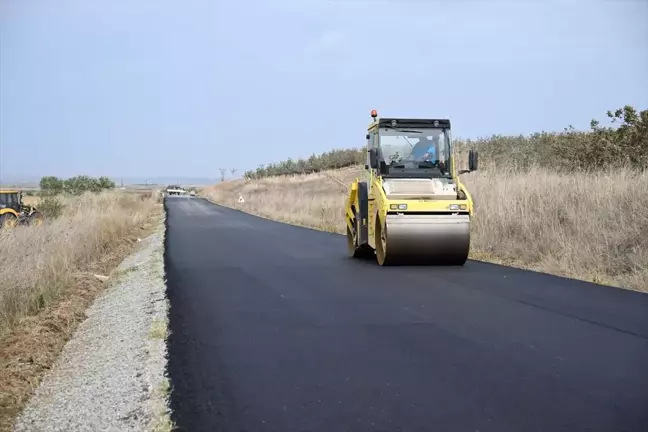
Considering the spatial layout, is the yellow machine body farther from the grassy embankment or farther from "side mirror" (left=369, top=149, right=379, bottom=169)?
"side mirror" (left=369, top=149, right=379, bottom=169)

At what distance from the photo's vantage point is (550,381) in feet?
17.2

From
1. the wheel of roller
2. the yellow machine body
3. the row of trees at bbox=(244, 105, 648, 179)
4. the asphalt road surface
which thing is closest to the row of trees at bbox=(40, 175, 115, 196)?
the yellow machine body

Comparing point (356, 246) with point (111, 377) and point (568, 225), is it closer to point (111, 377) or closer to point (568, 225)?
point (568, 225)

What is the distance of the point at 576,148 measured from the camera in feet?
70.9

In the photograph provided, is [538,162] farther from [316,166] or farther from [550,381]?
[316,166]

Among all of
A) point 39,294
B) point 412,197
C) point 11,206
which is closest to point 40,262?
point 39,294

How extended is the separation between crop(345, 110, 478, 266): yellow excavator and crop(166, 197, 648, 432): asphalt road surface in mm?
1025

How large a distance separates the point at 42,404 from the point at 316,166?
71.0 meters

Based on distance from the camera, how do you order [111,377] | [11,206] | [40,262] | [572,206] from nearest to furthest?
1. [111,377]
2. [40,262]
3. [572,206]
4. [11,206]

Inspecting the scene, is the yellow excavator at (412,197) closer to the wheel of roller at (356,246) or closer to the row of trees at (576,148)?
the wheel of roller at (356,246)

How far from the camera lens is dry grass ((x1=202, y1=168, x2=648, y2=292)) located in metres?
12.1

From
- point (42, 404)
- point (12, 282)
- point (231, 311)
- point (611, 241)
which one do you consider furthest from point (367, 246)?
point (42, 404)

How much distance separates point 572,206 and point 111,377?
12.2 metres

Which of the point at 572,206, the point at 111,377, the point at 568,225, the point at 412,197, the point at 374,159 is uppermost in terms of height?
the point at 374,159
